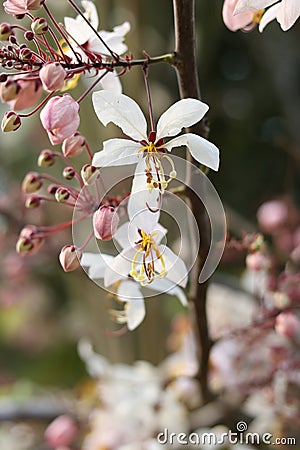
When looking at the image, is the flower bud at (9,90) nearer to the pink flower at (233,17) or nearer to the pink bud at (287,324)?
the pink flower at (233,17)

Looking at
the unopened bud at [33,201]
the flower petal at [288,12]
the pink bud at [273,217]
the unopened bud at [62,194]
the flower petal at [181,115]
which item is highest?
the flower petal at [288,12]

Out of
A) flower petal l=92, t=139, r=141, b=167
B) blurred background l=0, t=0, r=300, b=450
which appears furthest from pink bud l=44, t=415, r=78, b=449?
flower petal l=92, t=139, r=141, b=167

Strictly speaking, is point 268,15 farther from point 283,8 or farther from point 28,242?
point 28,242

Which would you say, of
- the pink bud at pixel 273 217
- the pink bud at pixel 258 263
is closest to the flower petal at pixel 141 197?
the pink bud at pixel 258 263

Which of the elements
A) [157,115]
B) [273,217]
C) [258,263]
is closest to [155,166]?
[258,263]

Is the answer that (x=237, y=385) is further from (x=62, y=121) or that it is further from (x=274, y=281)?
(x=62, y=121)
